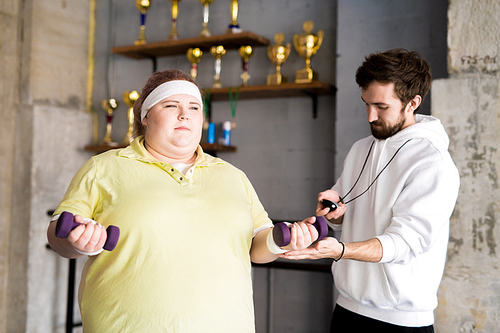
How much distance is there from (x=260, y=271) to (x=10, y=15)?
8.63 feet

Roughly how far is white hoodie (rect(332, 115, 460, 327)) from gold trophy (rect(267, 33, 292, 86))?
1.49 metres

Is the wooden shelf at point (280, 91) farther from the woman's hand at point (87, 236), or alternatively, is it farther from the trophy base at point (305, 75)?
the woman's hand at point (87, 236)

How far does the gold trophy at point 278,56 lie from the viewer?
3098 millimetres

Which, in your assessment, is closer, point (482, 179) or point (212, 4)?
point (482, 179)

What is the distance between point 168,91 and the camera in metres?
1.38

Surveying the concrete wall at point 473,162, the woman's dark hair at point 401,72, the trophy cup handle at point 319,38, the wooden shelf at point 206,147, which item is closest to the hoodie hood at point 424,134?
the woman's dark hair at point 401,72

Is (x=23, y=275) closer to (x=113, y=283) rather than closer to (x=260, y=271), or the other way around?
(x=260, y=271)

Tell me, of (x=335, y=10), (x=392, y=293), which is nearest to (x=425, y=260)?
(x=392, y=293)

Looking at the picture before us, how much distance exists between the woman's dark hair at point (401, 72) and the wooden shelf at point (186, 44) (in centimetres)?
157

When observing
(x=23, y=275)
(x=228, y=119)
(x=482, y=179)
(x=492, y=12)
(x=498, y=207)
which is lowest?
(x=23, y=275)

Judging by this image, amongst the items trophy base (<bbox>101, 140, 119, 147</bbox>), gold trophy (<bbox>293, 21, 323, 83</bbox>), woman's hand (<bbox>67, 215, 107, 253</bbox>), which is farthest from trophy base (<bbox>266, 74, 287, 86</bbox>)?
woman's hand (<bbox>67, 215, 107, 253</bbox>)

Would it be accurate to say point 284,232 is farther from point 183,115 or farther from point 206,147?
point 206,147

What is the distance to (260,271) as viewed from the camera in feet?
10.7

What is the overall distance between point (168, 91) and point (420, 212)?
92 centimetres
